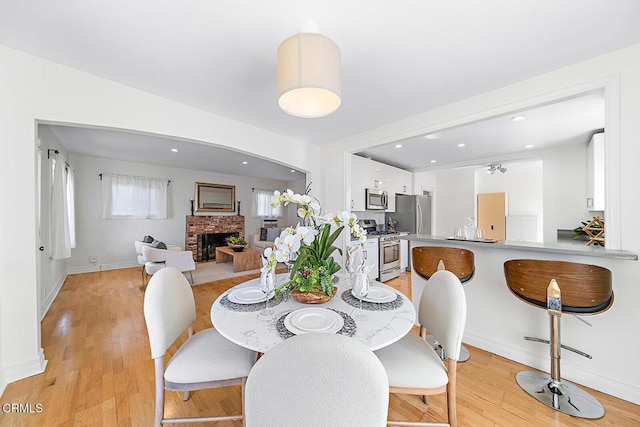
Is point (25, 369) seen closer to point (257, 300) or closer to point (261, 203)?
point (257, 300)

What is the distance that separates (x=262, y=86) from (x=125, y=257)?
17.3 feet

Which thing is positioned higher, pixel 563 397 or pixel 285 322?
pixel 285 322

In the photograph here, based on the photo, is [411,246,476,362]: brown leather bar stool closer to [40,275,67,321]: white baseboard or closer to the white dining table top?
the white dining table top

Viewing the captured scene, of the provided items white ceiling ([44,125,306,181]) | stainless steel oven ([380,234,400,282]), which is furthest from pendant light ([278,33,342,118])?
stainless steel oven ([380,234,400,282])

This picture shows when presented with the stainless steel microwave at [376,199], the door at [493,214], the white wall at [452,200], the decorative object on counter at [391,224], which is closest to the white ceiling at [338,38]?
the stainless steel microwave at [376,199]

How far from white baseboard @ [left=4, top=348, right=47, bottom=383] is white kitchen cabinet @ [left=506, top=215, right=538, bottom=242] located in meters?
7.93

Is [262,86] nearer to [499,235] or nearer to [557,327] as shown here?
[557,327]

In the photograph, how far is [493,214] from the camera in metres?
6.17

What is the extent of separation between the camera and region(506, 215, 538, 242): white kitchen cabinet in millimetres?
5730

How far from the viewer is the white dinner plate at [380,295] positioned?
4.68ft

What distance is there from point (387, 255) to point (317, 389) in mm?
3967

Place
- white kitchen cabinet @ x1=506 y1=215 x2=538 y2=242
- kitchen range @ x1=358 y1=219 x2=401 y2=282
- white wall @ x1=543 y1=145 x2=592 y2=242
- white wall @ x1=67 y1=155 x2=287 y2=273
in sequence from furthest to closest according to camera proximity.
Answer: white kitchen cabinet @ x1=506 y1=215 x2=538 y2=242
white wall @ x1=67 y1=155 x2=287 y2=273
kitchen range @ x1=358 y1=219 x2=401 y2=282
white wall @ x1=543 y1=145 x2=592 y2=242

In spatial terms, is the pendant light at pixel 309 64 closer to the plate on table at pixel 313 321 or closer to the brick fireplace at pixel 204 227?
the plate on table at pixel 313 321

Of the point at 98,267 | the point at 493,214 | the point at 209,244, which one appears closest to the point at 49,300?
the point at 98,267
